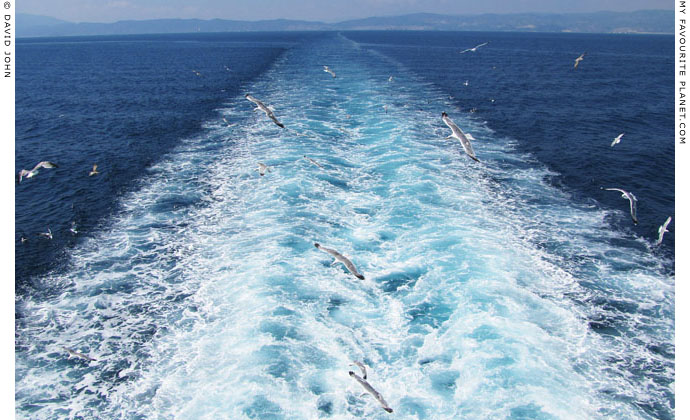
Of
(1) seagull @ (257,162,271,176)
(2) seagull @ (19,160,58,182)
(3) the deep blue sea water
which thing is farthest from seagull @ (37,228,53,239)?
(1) seagull @ (257,162,271,176)

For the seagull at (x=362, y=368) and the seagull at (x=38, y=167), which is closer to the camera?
the seagull at (x=362, y=368)

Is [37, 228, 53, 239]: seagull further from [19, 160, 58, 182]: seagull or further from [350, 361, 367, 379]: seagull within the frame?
[350, 361, 367, 379]: seagull

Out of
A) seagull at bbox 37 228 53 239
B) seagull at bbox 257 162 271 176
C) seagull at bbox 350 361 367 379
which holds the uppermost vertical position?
seagull at bbox 257 162 271 176

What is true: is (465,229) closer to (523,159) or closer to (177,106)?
(523,159)

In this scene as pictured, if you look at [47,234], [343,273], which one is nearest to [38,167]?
[47,234]

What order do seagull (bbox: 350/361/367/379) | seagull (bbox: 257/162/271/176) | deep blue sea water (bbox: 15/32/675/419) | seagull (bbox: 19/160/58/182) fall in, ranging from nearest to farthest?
seagull (bbox: 350/361/367/379)
deep blue sea water (bbox: 15/32/675/419)
seagull (bbox: 19/160/58/182)
seagull (bbox: 257/162/271/176)

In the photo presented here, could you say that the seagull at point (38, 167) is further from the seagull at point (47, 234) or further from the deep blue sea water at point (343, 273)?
the seagull at point (47, 234)

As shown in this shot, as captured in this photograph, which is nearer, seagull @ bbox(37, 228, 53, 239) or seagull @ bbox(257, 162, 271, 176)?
seagull @ bbox(37, 228, 53, 239)

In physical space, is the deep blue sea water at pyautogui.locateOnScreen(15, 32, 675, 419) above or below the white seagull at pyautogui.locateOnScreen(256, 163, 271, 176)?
below

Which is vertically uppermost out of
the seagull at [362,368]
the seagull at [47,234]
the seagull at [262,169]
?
the seagull at [262,169]

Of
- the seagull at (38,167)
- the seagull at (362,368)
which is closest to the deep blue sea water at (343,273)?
the seagull at (362,368)
